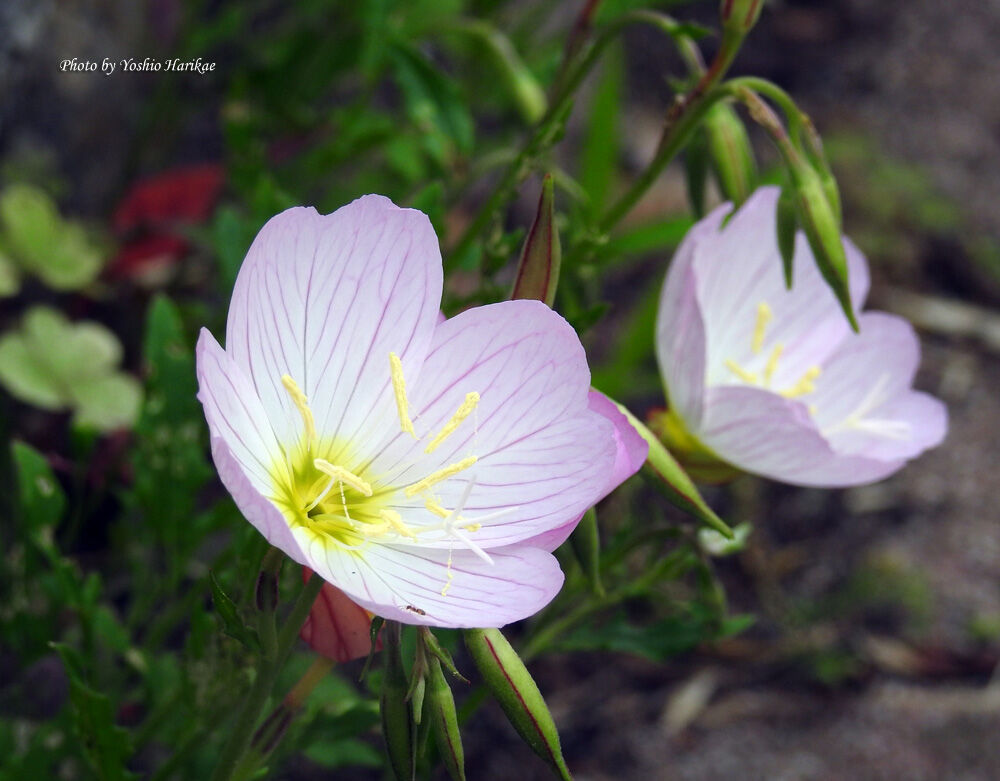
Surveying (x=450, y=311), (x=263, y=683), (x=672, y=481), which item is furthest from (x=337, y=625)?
(x=450, y=311)

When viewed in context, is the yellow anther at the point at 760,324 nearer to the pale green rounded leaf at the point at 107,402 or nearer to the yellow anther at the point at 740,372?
the yellow anther at the point at 740,372

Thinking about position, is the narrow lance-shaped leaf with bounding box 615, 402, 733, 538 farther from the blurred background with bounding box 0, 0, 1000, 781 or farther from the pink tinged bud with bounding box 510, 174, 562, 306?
the blurred background with bounding box 0, 0, 1000, 781

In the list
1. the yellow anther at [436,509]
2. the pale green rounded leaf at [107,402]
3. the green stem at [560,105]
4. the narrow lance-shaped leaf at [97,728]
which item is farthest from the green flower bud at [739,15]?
the pale green rounded leaf at [107,402]

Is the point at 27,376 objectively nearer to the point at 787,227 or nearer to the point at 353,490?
the point at 353,490

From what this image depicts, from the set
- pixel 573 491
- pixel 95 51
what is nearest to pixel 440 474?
pixel 573 491

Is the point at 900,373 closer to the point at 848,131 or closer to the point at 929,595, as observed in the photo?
the point at 929,595

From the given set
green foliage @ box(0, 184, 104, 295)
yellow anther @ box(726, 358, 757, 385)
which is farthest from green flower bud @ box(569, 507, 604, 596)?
green foliage @ box(0, 184, 104, 295)

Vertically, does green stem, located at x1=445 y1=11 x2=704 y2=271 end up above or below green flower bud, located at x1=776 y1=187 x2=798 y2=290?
above
